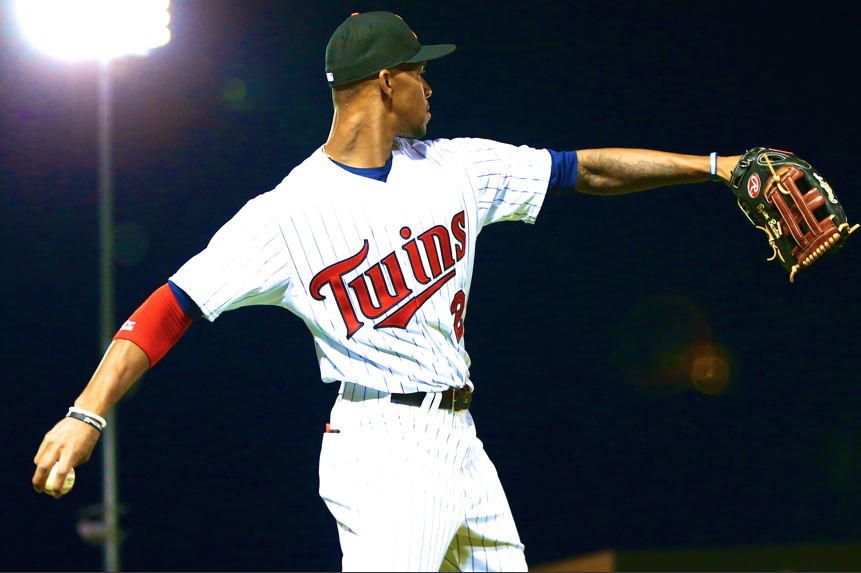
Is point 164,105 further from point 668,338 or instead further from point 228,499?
point 668,338

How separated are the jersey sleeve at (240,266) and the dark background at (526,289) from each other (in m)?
2.33

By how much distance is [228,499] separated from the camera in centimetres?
374

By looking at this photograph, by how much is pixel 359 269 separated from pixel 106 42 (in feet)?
7.53

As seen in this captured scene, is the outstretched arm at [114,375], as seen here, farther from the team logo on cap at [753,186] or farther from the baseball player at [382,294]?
the team logo on cap at [753,186]

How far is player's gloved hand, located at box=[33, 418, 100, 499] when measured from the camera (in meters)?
1.25

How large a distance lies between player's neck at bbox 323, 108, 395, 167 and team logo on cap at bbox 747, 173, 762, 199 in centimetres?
72

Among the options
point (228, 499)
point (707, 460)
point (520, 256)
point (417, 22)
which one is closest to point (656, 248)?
point (520, 256)

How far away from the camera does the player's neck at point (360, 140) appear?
1585 millimetres

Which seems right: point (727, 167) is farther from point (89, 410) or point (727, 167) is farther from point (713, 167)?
point (89, 410)

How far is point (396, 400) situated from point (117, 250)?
2.70m

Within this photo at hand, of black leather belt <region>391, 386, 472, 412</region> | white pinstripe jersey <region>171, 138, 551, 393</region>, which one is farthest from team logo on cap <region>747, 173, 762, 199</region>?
black leather belt <region>391, 386, 472, 412</region>

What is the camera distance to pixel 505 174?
5.48 feet

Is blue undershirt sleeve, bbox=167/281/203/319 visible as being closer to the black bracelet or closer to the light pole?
the black bracelet

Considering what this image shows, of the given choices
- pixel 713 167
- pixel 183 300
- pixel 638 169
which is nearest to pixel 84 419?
pixel 183 300
